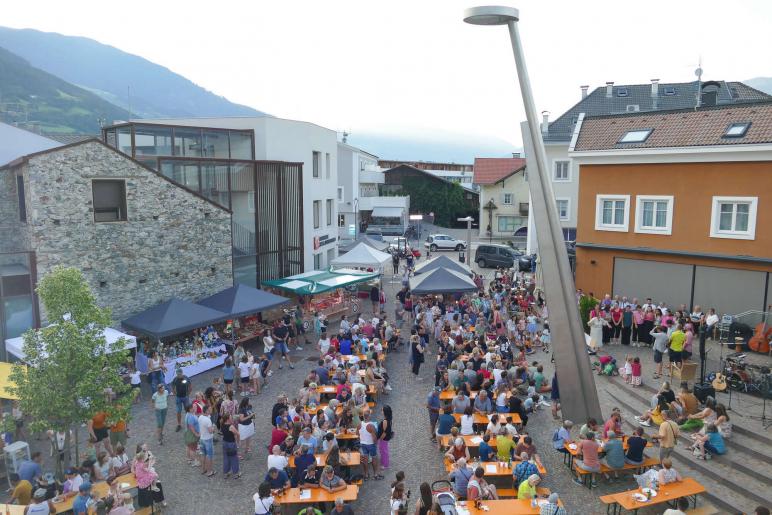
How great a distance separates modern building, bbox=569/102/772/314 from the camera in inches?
728

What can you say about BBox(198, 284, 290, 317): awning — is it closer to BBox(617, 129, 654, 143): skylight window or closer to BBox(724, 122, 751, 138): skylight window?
BBox(617, 129, 654, 143): skylight window

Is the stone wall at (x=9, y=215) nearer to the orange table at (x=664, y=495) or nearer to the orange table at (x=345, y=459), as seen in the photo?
the orange table at (x=345, y=459)

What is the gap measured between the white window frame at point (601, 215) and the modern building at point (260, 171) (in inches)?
556

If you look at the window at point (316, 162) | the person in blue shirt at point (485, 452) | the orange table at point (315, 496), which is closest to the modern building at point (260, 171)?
the window at point (316, 162)

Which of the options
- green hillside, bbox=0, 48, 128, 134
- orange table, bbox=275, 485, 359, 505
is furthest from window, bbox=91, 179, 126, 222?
green hillside, bbox=0, 48, 128, 134

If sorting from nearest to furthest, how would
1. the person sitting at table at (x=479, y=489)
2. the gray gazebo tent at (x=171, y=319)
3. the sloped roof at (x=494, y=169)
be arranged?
the person sitting at table at (x=479, y=489)
the gray gazebo tent at (x=171, y=319)
the sloped roof at (x=494, y=169)

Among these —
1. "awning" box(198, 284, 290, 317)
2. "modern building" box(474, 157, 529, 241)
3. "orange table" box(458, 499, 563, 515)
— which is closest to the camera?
"orange table" box(458, 499, 563, 515)

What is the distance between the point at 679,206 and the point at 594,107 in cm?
2360

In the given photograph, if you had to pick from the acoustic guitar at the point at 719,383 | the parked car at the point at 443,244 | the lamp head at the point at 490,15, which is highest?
the lamp head at the point at 490,15

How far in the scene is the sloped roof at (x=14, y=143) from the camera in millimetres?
23906

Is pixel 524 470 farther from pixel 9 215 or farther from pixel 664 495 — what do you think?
pixel 9 215

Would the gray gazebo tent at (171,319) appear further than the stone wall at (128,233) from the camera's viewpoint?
Yes

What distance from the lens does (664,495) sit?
941 cm

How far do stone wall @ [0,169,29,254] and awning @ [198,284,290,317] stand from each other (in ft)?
20.2
